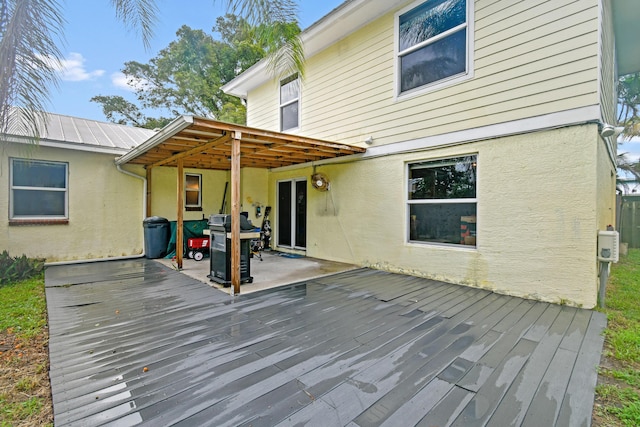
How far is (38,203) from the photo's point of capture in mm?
6766

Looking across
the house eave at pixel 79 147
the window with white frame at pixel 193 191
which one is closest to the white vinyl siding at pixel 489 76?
the window with white frame at pixel 193 191

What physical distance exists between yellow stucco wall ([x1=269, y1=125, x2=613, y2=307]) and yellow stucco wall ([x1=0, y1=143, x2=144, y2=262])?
6.22m

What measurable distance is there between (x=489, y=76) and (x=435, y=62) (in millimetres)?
1069

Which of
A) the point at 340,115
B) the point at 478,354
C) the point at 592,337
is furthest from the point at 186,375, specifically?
the point at 340,115

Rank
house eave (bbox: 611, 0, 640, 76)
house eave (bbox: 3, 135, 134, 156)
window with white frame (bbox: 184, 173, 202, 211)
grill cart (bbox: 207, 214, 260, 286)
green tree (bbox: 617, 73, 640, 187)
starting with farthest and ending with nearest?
green tree (bbox: 617, 73, 640, 187) < window with white frame (bbox: 184, 173, 202, 211) < house eave (bbox: 3, 135, 134, 156) < house eave (bbox: 611, 0, 640, 76) < grill cart (bbox: 207, 214, 260, 286)

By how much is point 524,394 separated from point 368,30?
22.2 ft

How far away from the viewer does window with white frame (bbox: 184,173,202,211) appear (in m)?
8.86

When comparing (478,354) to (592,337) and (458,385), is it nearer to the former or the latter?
(458,385)

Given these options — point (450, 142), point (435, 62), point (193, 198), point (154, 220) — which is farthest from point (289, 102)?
point (450, 142)

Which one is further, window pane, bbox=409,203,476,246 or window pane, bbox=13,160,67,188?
window pane, bbox=13,160,67,188

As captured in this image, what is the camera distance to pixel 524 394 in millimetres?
2139

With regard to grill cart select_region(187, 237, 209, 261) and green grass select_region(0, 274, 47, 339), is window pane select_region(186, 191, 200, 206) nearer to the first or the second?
grill cart select_region(187, 237, 209, 261)

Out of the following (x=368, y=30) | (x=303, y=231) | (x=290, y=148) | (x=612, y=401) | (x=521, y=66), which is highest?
(x=368, y=30)

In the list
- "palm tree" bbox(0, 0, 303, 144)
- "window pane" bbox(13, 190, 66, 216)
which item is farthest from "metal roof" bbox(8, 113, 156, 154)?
"palm tree" bbox(0, 0, 303, 144)
